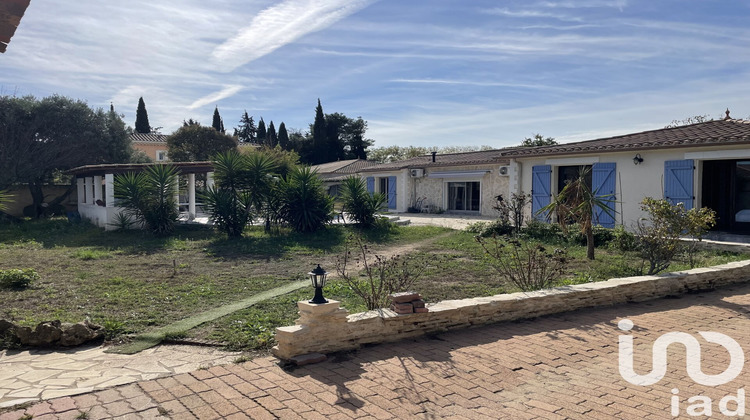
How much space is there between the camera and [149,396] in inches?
158

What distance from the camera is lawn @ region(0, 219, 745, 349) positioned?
6.74m

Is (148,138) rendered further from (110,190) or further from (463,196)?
(463,196)

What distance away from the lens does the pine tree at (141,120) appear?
45969 mm

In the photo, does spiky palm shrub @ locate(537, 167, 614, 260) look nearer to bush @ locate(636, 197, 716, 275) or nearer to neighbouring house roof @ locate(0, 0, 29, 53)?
bush @ locate(636, 197, 716, 275)

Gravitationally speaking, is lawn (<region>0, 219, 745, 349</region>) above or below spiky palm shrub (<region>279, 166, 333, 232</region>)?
below

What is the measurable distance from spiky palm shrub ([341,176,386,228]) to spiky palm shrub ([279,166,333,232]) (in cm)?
106

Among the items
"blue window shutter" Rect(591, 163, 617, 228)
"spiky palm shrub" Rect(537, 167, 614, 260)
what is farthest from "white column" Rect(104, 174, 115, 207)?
"blue window shutter" Rect(591, 163, 617, 228)

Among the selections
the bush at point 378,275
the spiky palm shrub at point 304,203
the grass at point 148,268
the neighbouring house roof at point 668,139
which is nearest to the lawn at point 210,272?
the grass at point 148,268

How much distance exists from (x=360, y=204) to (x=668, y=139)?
9839 mm

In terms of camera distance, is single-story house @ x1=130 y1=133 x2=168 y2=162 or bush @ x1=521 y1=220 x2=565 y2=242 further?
single-story house @ x1=130 y1=133 x2=168 y2=162

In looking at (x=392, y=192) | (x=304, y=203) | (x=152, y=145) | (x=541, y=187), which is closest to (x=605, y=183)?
(x=541, y=187)

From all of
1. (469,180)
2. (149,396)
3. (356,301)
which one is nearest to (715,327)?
(356,301)

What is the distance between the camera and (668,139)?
595 inches

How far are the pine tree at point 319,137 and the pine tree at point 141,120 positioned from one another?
15232mm
